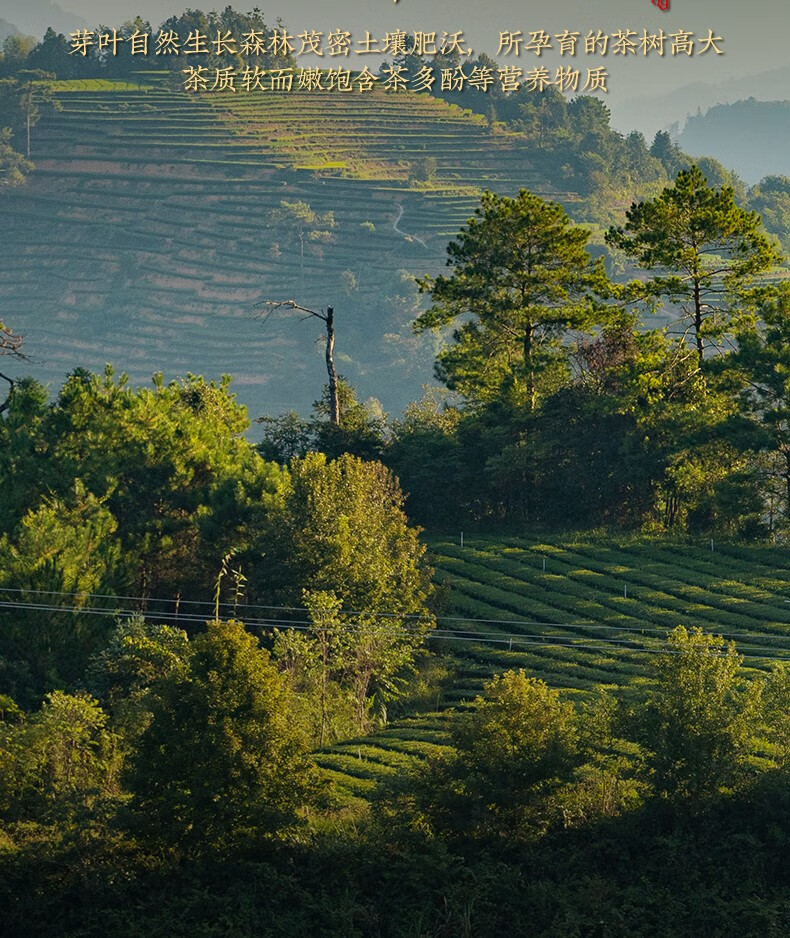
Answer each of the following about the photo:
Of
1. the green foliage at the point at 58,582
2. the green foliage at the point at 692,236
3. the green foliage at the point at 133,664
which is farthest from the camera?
the green foliage at the point at 692,236

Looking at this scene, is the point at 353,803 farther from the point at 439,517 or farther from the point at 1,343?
the point at 1,343

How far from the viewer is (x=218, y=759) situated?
144 ft

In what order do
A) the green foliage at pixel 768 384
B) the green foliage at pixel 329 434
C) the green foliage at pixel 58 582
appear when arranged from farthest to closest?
the green foliage at pixel 329 434 < the green foliage at pixel 768 384 < the green foliage at pixel 58 582

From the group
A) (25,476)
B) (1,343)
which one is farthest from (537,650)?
(1,343)

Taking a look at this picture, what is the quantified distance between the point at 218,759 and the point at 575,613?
2427cm

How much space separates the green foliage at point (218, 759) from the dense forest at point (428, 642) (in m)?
0.09

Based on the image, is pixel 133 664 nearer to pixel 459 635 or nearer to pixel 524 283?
pixel 459 635

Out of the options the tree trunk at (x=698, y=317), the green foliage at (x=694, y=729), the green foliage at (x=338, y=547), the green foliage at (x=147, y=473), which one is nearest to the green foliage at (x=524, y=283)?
the tree trunk at (x=698, y=317)

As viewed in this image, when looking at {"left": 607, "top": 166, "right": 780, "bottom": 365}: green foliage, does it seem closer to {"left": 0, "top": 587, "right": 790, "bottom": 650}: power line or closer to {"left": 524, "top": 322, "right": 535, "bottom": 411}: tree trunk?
{"left": 524, "top": 322, "right": 535, "bottom": 411}: tree trunk

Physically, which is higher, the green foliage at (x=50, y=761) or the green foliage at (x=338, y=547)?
the green foliage at (x=338, y=547)

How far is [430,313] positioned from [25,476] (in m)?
24.7

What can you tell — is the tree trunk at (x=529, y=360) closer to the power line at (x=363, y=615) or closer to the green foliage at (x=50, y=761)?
the power line at (x=363, y=615)

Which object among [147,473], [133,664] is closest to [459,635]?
[133,664]

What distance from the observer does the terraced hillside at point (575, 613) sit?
5438 centimetres
